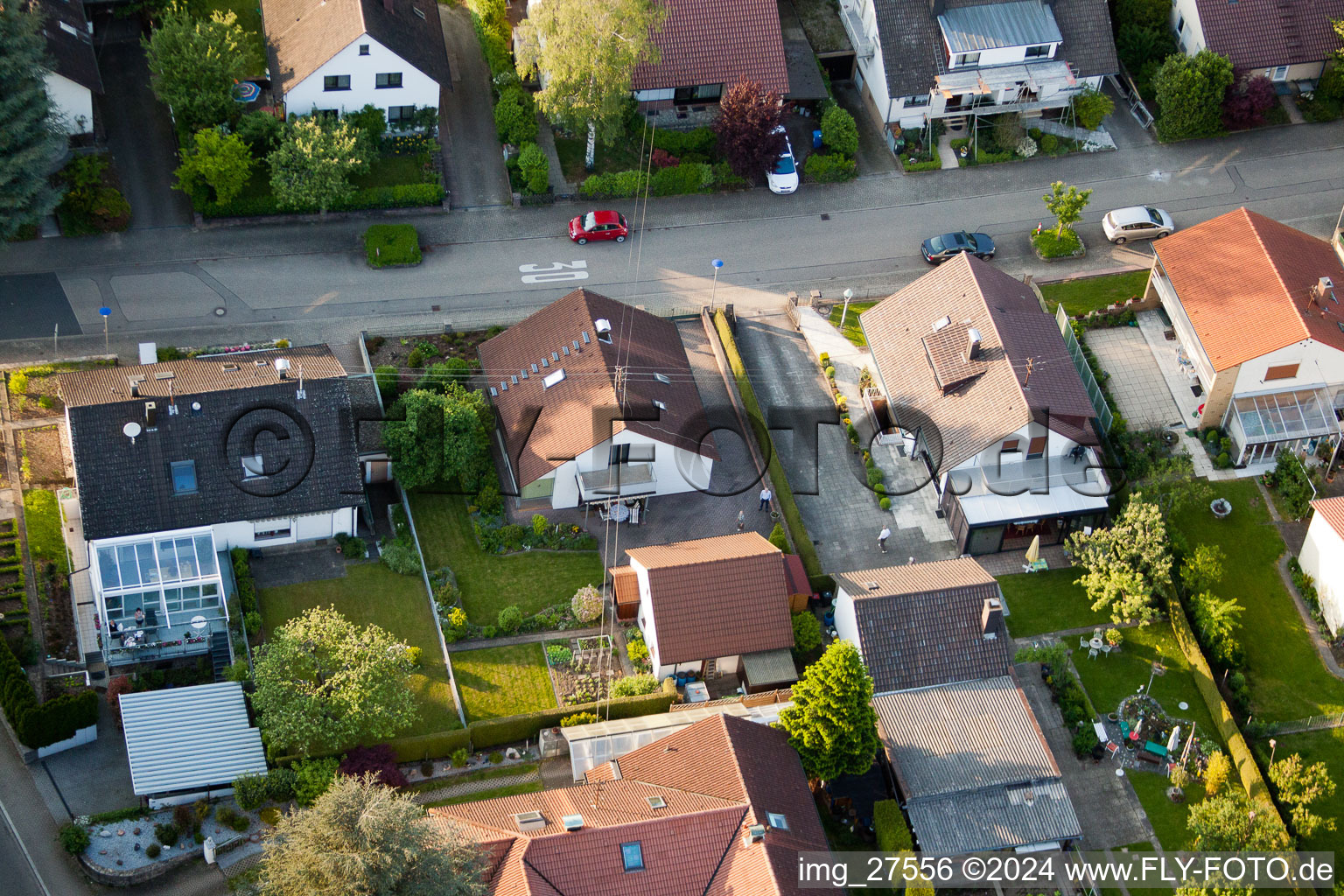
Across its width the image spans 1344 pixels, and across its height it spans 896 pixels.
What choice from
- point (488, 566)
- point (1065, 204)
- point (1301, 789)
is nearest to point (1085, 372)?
point (1065, 204)

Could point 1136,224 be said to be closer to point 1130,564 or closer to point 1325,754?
point 1130,564

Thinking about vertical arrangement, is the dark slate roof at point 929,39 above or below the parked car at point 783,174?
above

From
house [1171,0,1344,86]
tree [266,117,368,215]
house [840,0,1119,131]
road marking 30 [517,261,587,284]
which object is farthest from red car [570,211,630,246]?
house [1171,0,1344,86]

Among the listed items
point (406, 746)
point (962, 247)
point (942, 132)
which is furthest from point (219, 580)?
point (942, 132)

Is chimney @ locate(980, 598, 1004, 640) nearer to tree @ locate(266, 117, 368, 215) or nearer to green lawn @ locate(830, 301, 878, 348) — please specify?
green lawn @ locate(830, 301, 878, 348)

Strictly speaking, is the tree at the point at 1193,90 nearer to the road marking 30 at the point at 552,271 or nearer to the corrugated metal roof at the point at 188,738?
the road marking 30 at the point at 552,271

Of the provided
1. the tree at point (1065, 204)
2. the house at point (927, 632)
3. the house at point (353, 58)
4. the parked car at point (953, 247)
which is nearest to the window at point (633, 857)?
Answer: the house at point (927, 632)
